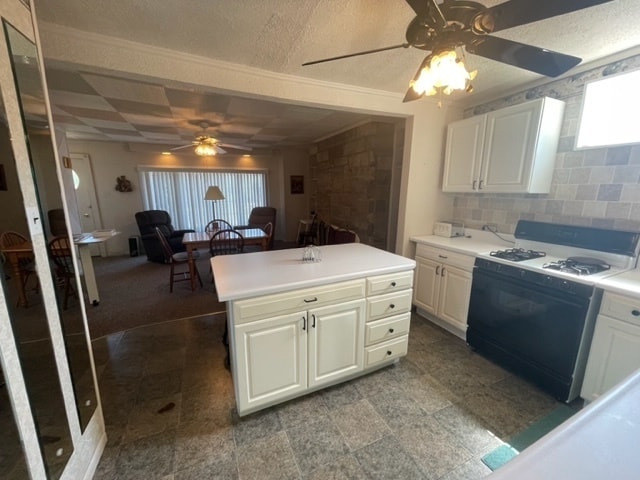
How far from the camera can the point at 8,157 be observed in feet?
3.19

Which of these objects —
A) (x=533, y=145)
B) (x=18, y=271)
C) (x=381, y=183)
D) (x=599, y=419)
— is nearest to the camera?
(x=599, y=419)

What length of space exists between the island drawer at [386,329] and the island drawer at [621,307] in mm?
1171

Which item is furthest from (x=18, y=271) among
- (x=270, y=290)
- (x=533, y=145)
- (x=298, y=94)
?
(x=533, y=145)

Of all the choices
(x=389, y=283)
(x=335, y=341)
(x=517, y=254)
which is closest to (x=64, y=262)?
(x=335, y=341)

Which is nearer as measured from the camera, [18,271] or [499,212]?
[18,271]

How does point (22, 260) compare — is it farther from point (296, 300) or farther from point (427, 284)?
point (427, 284)

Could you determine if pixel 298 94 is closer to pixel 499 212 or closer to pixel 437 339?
Answer: pixel 499 212

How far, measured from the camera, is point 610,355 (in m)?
1.60

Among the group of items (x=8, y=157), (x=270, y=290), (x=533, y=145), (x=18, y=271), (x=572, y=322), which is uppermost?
(x=533, y=145)

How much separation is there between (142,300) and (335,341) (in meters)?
2.89

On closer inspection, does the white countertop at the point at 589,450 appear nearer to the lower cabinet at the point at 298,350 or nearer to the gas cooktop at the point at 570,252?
the lower cabinet at the point at 298,350

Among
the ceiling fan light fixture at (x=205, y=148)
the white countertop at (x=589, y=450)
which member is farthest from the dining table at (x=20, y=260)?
the ceiling fan light fixture at (x=205, y=148)

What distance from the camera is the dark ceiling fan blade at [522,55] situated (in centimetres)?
125

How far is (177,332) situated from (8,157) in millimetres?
2107
